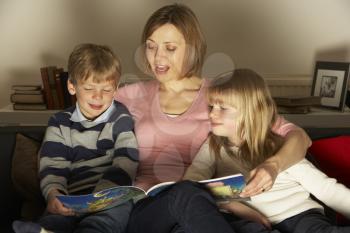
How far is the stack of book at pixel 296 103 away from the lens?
244 centimetres

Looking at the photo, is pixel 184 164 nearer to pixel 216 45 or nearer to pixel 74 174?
pixel 74 174

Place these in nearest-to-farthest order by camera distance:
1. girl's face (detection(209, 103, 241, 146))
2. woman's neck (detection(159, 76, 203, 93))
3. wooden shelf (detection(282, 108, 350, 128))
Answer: girl's face (detection(209, 103, 241, 146))
woman's neck (detection(159, 76, 203, 93))
wooden shelf (detection(282, 108, 350, 128))

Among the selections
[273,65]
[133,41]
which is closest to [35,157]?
[133,41]

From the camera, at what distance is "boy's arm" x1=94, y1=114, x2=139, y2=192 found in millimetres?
1576

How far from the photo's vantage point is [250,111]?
1.57 m

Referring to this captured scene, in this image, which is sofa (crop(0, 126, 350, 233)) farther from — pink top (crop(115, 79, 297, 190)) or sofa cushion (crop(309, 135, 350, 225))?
pink top (crop(115, 79, 297, 190))

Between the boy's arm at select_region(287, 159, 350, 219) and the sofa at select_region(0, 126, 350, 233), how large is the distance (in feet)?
1.07

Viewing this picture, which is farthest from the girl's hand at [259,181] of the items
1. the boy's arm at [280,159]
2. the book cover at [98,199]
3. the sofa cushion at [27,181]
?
the sofa cushion at [27,181]

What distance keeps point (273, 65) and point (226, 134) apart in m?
1.25

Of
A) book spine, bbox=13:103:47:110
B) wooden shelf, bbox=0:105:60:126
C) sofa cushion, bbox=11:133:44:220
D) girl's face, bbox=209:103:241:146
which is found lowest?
sofa cushion, bbox=11:133:44:220

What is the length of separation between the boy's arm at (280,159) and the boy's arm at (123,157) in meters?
0.43

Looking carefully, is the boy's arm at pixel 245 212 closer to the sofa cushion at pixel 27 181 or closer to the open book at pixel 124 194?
the open book at pixel 124 194

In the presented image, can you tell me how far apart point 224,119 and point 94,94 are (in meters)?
0.45

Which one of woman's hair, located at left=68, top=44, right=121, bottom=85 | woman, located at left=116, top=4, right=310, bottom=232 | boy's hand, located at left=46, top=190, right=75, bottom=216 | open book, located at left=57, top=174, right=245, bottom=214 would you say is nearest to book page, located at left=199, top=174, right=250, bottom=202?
open book, located at left=57, top=174, right=245, bottom=214
